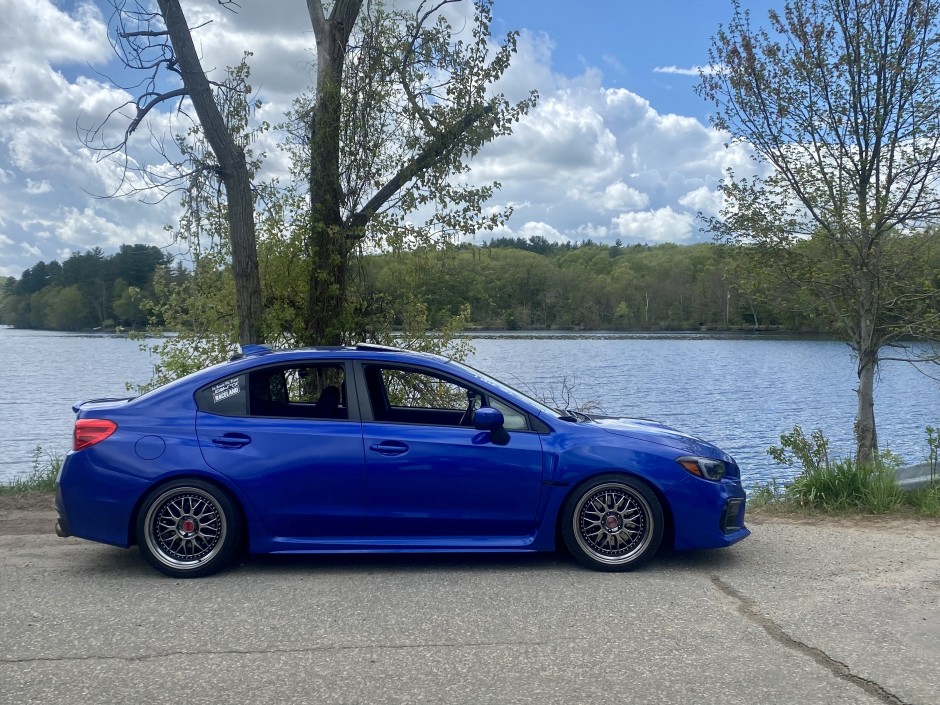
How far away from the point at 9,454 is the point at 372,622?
15.8 metres

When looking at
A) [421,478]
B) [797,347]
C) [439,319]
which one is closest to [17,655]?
[421,478]

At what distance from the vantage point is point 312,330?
40.4ft

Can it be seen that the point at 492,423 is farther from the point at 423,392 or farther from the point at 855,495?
the point at 423,392

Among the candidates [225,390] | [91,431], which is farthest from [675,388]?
[91,431]

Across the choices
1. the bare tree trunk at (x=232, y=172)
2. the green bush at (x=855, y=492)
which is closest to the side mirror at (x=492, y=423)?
the green bush at (x=855, y=492)

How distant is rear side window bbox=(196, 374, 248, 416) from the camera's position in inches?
244

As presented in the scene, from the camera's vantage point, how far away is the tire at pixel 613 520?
6.11 m

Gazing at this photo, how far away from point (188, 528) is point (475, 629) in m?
2.27

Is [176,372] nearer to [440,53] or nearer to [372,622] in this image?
[440,53]

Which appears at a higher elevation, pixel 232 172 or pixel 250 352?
pixel 232 172

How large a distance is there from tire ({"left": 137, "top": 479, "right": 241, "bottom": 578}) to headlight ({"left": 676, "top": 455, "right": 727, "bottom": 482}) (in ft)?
10.4

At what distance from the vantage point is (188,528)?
19.6 ft

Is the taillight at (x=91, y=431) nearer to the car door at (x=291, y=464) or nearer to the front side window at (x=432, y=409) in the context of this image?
the car door at (x=291, y=464)

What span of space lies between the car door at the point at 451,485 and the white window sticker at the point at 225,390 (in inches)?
38.9
